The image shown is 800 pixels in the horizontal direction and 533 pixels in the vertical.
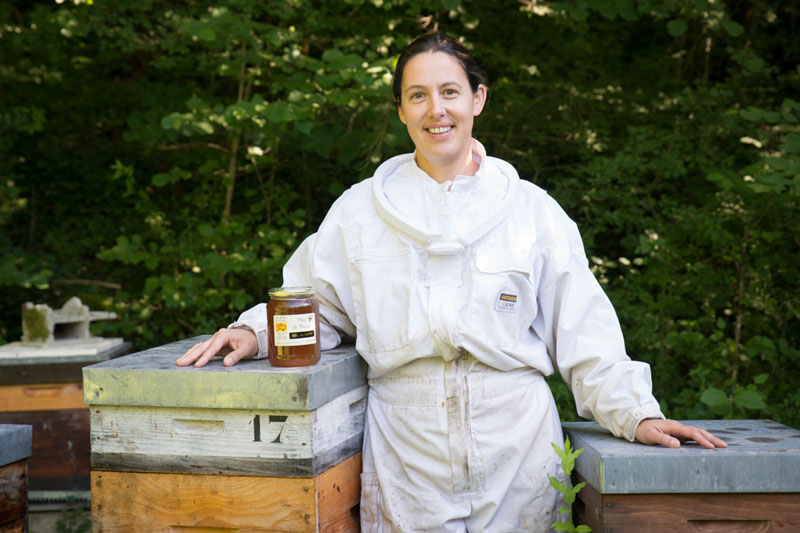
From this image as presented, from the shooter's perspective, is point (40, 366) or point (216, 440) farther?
point (40, 366)

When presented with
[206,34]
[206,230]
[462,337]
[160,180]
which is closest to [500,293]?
[462,337]

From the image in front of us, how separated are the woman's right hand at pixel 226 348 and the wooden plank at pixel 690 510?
3.24 feet

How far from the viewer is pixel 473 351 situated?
2.07 metres

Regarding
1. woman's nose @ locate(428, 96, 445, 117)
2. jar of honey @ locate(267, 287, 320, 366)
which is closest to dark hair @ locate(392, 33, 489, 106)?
woman's nose @ locate(428, 96, 445, 117)

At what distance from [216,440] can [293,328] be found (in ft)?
1.10

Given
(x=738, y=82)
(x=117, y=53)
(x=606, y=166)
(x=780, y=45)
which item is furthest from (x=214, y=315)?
(x=780, y=45)

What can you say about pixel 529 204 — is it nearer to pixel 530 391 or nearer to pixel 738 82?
pixel 530 391

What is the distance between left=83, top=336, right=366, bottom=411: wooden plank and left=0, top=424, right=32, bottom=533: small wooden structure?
297mm

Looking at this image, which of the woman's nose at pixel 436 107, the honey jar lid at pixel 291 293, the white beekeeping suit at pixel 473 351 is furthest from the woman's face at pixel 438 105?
the honey jar lid at pixel 291 293

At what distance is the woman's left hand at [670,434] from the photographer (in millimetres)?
1951

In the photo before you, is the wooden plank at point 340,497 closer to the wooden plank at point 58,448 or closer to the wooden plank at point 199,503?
the wooden plank at point 199,503

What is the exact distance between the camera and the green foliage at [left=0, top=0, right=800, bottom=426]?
434 cm

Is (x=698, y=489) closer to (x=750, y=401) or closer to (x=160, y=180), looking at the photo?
(x=750, y=401)

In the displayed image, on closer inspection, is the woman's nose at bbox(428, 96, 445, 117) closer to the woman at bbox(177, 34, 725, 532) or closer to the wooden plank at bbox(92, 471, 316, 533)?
the woman at bbox(177, 34, 725, 532)
